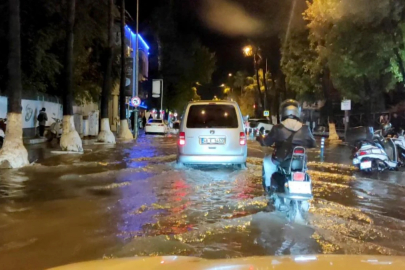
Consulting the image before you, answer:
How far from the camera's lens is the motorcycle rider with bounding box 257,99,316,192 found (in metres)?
7.40

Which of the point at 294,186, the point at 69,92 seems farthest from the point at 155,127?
the point at 294,186

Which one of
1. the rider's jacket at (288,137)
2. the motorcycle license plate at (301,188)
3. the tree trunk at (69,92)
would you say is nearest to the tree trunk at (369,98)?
the tree trunk at (69,92)

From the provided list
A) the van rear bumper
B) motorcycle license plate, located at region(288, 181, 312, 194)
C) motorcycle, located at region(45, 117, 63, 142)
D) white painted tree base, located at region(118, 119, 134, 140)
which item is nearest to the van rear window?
the van rear bumper

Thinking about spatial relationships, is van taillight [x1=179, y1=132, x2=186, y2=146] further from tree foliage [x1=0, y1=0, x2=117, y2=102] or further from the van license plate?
tree foliage [x1=0, y1=0, x2=117, y2=102]

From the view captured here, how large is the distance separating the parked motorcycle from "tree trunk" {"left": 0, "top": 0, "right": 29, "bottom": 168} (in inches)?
337

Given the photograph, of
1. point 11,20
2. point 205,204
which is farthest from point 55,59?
point 205,204

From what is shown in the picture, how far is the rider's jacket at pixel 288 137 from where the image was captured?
7398 mm

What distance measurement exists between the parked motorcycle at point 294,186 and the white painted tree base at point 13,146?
8518 millimetres

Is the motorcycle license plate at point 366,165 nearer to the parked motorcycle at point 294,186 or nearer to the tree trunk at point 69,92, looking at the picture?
the parked motorcycle at point 294,186

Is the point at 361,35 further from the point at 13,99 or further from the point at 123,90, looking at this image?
the point at 13,99

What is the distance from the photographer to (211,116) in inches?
500

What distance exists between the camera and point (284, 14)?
36.2m

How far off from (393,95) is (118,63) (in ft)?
67.9

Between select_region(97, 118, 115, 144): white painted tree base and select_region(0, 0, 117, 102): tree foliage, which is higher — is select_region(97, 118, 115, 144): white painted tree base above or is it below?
below
